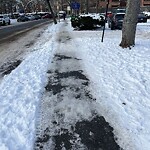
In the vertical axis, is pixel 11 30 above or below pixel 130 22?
below

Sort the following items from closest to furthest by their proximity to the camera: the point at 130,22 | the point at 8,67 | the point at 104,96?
the point at 104,96
the point at 8,67
the point at 130,22

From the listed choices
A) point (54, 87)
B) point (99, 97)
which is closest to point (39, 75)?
point (54, 87)

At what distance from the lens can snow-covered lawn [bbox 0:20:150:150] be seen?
4.75 m

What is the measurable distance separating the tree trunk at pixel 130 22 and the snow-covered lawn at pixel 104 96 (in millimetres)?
1908

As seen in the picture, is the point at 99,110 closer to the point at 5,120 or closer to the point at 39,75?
the point at 5,120

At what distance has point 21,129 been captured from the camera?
500cm

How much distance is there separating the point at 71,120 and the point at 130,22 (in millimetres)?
8209

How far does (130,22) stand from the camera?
1268 centimetres

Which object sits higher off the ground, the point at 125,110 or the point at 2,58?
the point at 125,110

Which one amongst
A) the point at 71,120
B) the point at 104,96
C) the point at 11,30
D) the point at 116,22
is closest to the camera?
the point at 71,120

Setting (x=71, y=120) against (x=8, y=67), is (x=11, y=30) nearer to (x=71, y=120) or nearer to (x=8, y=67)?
(x=8, y=67)

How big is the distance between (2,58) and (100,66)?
4729 millimetres

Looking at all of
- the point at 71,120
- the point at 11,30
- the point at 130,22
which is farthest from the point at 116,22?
the point at 71,120

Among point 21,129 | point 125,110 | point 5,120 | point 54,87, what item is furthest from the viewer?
point 54,87
